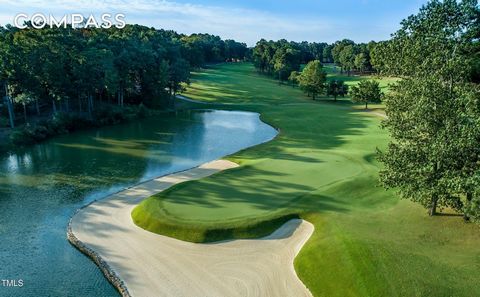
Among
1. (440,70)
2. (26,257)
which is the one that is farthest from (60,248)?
(440,70)

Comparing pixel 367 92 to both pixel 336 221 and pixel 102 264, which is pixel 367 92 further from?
pixel 102 264

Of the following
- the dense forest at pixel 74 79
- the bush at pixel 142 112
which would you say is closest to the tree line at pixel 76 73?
the dense forest at pixel 74 79

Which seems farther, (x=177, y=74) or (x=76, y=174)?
(x=177, y=74)

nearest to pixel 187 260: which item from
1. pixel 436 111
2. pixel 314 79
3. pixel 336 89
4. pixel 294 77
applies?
pixel 436 111

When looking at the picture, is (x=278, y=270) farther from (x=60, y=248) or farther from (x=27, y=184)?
(x=27, y=184)

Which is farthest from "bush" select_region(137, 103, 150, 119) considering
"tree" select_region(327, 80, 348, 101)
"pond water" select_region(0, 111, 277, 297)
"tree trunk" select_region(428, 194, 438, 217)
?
"tree trunk" select_region(428, 194, 438, 217)

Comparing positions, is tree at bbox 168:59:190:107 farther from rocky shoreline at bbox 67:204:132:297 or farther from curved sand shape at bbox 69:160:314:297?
rocky shoreline at bbox 67:204:132:297

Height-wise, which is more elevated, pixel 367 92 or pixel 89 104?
pixel 367 92
